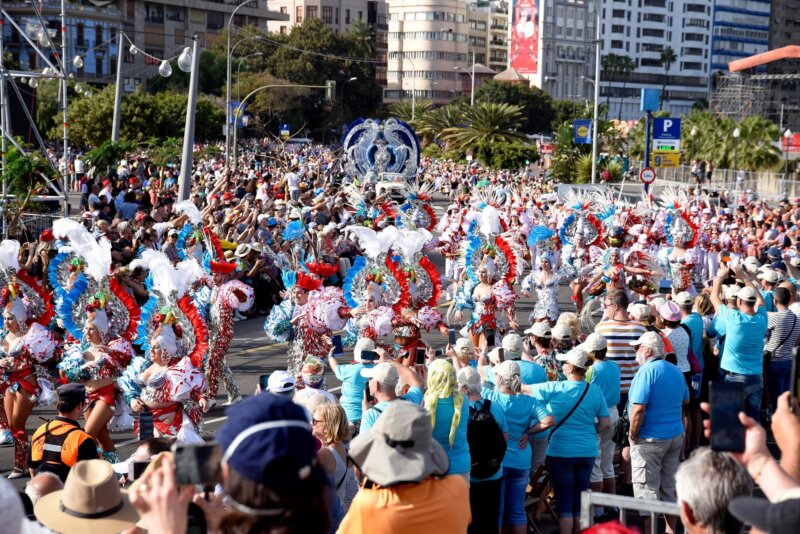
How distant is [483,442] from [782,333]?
5424 mm

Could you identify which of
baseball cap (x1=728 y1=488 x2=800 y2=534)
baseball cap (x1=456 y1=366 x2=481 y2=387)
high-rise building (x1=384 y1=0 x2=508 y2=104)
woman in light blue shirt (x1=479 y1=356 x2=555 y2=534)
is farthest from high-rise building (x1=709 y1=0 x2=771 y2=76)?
baseball cap (x1=728 y1=488 x2=800 y2=534)

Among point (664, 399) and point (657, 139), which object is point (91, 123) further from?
point (664, 399)

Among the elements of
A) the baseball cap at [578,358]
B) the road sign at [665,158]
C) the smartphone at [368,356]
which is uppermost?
the road sign at [665,158]

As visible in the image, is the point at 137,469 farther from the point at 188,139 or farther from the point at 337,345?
the point at 188,139

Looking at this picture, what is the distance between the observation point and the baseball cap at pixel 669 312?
30.4 ft

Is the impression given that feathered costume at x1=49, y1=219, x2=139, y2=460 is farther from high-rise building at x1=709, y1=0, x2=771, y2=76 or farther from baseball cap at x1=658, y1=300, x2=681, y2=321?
high-rise building at x1=709, y1=0, x2=771, y2=76

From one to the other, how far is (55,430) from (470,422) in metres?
2.53

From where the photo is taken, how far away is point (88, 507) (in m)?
4.09

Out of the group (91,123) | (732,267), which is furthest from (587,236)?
(91,123)

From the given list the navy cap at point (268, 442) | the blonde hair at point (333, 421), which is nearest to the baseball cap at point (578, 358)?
the blonde hair at point (333, 421)

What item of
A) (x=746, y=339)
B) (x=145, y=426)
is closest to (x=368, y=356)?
(x=145, y=426)

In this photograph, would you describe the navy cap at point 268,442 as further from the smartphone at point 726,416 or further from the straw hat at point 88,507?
the smartphone at point 726,416

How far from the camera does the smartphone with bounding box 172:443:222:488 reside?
3.09m

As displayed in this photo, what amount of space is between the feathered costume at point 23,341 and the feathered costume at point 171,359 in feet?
3.69
